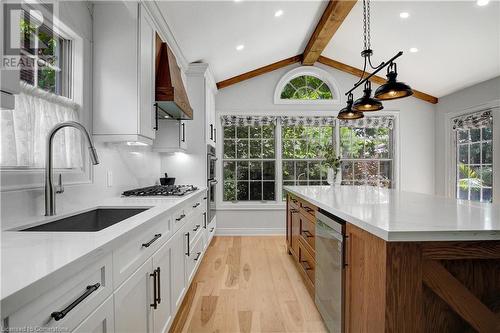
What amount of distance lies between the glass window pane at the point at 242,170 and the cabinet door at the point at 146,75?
2.75 metres

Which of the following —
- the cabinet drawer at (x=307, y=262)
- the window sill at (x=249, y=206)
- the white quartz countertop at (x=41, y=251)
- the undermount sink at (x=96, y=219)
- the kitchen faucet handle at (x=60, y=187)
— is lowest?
the cabinet drawer at (x=307, y=262)

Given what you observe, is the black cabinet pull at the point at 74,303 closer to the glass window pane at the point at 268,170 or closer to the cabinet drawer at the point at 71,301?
the cabinet drawer at the point at 71,301

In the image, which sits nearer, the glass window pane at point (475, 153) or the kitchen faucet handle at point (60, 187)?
the kitchen faucet handle at point (60, 187)

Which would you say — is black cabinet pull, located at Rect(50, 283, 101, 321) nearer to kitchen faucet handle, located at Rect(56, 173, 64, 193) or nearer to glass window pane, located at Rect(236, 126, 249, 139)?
kitchen faucet handle, located at Rect(56, 173, 64, 193)

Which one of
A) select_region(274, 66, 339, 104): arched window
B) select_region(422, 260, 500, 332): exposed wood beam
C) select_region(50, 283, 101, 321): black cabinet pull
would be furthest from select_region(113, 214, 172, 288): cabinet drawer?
select_region(274, 66, 339, 104): arched window

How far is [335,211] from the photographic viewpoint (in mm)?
1691

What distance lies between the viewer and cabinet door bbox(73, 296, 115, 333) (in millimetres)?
836

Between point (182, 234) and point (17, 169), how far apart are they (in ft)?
3.85

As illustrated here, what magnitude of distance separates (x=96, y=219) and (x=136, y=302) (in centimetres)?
81

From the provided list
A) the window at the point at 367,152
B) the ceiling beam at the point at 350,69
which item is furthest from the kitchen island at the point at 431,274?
the ceiling beam at the point at 350,69

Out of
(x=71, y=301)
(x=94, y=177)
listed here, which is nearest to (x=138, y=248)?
(x=71, y=301)

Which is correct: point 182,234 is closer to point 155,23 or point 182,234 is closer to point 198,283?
point 198,283

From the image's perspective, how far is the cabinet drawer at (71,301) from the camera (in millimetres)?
628

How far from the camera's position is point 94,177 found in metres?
2.04
